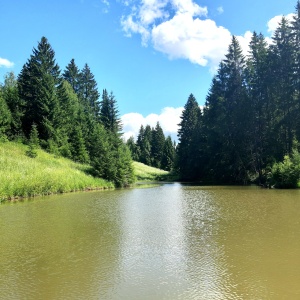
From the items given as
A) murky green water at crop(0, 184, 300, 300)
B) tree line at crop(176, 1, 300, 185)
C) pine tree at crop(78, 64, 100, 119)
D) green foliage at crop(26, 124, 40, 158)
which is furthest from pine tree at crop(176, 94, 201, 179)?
murky green water at crop(0, 184, 300, 300)

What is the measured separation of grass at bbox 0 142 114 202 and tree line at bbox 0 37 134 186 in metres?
1.79

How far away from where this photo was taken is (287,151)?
3431 cm

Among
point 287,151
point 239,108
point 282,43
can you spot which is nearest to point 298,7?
point 282,43

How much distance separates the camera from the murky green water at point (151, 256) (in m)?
5.37

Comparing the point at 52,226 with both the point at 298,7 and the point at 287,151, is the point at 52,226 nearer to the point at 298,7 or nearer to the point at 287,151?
the point at 287,151

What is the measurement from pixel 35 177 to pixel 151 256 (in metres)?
18.1

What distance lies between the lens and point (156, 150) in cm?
10625

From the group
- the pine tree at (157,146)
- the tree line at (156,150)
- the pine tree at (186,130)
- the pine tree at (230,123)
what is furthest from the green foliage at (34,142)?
the pine tree at (157,146)

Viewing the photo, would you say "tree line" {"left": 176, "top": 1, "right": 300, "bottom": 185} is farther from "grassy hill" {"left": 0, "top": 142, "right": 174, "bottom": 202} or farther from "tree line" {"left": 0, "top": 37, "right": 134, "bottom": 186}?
"grassy hill" {"left": 0, "top": 142, "right": 174, "bottom": 202}

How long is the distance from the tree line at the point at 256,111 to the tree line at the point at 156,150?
1883 inches

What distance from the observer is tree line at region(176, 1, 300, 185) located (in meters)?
34.9

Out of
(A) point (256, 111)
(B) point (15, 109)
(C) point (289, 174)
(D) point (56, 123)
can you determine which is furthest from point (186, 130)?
(C) point (289, 174)

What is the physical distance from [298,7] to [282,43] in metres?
3.93

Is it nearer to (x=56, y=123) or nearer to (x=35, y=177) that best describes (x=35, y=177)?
(x=35, y=177)
